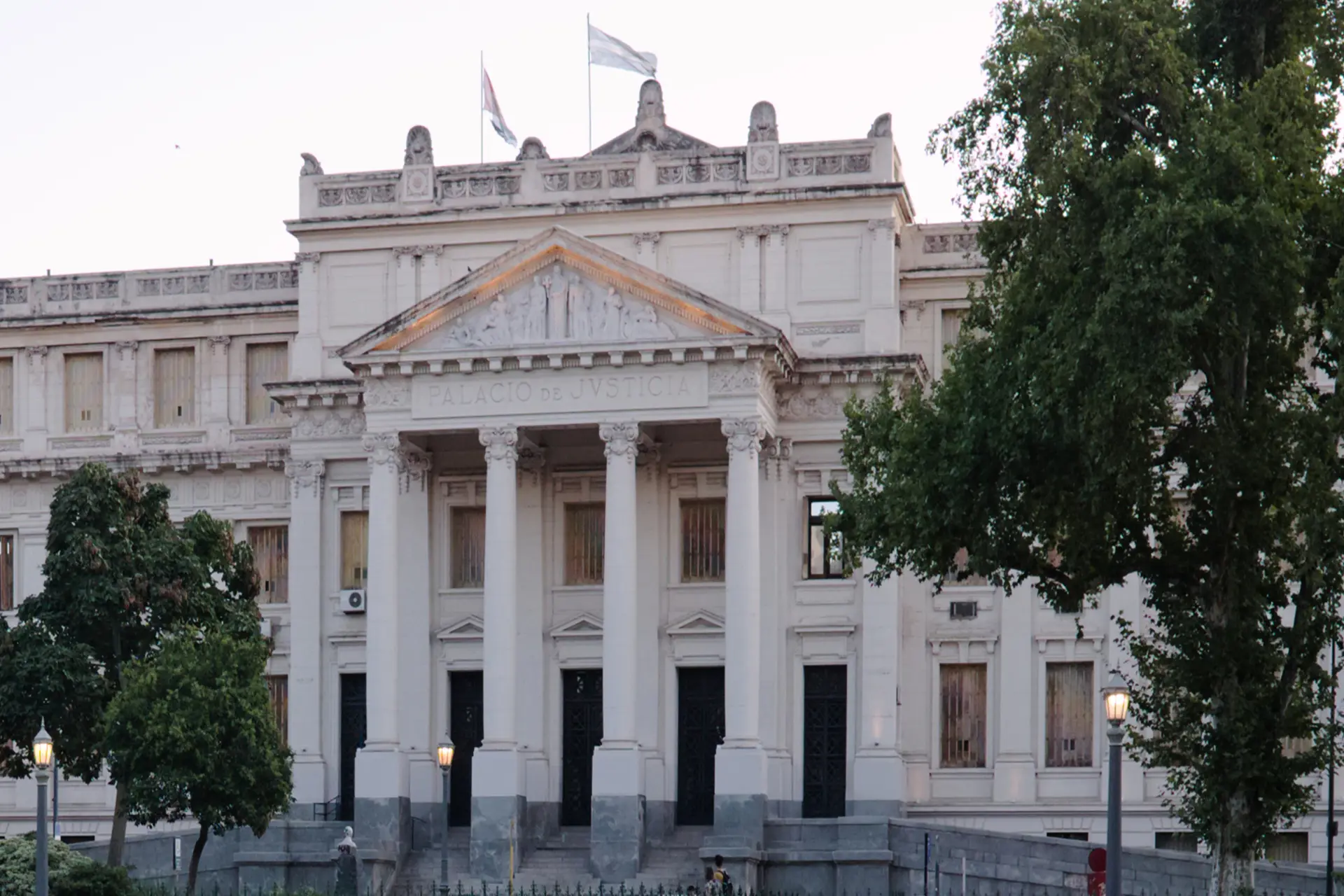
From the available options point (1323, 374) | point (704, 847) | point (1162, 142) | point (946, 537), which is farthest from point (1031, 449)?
point (1323, 374)

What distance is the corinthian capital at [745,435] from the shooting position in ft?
175

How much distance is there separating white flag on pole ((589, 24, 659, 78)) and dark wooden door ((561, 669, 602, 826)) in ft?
46.9

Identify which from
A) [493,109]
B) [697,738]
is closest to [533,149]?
[493,109]

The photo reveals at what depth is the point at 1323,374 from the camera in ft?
186

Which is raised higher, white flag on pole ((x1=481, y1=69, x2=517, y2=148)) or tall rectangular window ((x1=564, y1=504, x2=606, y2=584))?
white flag on pole ((x1=481, y1=69, x2=517, y2=148))

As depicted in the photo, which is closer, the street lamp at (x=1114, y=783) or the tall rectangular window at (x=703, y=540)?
the street lamp at (x=1114, y=783)

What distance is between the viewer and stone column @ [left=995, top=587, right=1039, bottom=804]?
56062 millimetres

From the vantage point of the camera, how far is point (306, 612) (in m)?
58.2

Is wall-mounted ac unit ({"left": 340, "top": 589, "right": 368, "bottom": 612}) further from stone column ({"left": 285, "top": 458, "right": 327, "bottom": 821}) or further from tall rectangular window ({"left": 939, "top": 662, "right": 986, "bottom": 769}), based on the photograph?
tall rectangular window ({"left": 939, "top": 662, "right": 986, "bottom": 769})

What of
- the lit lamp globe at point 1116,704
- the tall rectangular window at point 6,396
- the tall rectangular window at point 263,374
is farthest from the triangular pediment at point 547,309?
the lit lamp globe at point 1116,704

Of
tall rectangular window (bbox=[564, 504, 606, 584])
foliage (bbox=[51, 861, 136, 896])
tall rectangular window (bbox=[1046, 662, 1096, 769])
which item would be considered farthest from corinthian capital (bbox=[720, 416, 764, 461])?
foliage (bbox=[51, 861, 136, 896])

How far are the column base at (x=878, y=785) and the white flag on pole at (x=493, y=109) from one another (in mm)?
17152

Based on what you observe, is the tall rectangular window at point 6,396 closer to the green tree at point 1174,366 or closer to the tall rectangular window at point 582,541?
the tall rectangular window at point 582,541

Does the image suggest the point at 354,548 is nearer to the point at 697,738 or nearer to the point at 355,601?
the point at 355,601
